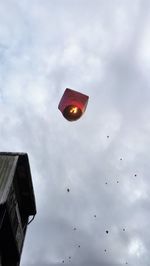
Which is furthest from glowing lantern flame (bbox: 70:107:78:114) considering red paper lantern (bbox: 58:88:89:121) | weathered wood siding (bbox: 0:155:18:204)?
weathered wood siding (bbox: 0:155:18:204)

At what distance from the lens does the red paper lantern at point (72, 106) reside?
207 inches

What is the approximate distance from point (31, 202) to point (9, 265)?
3.41 m

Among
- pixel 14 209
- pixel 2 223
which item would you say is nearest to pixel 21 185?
pixel 14 209

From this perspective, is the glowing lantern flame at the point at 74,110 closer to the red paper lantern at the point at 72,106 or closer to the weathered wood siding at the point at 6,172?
the red paper lantern at the point at 72,106

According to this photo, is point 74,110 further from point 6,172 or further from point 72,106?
point 6,172

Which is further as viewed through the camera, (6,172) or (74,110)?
(6,172)

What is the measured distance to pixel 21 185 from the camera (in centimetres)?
1886

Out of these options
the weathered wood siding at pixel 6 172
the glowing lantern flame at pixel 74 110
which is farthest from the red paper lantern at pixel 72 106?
the weathered wood siding at pixel 6 172

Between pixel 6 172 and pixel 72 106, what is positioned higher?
pixel 72 106

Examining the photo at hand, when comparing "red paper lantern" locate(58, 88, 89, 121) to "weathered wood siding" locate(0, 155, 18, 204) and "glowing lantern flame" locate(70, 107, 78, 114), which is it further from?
"weathered wood siding" locate(0, 155, 18, 204)

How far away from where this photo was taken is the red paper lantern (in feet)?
17.3

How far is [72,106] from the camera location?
528 cm

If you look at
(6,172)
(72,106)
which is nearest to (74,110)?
(72,106)

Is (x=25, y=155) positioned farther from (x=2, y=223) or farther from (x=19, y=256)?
(x=19, y=256)
